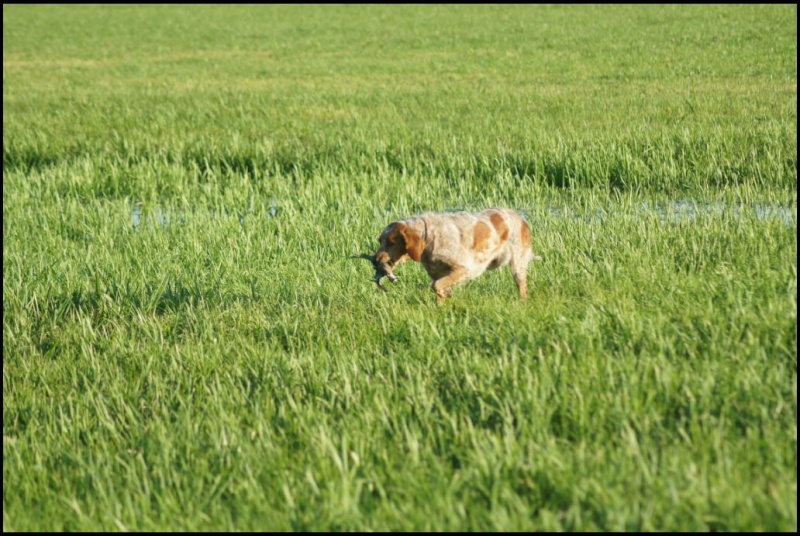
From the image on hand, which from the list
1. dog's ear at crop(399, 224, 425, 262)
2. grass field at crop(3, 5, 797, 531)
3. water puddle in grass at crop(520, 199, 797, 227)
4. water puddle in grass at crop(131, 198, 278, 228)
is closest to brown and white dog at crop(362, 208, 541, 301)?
dog's ear at crop(399, 224, 425, 262)

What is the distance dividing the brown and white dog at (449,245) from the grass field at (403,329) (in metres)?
0.28

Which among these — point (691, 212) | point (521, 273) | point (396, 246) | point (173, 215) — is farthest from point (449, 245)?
point (173, 215)

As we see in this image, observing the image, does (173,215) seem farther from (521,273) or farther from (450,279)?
(450,279)

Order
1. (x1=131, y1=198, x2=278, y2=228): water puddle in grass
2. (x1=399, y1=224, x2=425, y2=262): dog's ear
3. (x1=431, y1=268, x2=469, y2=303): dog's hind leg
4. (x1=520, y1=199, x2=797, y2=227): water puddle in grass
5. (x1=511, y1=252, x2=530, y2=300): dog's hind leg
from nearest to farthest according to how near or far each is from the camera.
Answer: (x1=399, y1=224, x2=425, y2=262): dog's ear → (x1=431, y1=268, x2=469, y2=303): dog's hind leg → (x1=511, y1=252, x2=530, y2=300): dog's hind leg → (x1=520, y1=199, x2=797, y2=227): water puddle in grass → (x1=131, y1=198, x2=278, y2=228): water puddle in grass

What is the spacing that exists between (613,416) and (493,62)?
19.9 metres

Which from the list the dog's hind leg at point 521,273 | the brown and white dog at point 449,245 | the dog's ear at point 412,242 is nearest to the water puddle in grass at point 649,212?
the dog's hind leg at point 521,273

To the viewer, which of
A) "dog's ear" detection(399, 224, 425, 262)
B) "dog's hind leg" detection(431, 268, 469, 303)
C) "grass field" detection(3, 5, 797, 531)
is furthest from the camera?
"dog's hind leg" detection(431, 268, 469, 303)

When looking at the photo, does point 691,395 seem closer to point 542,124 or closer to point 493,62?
point 542,124

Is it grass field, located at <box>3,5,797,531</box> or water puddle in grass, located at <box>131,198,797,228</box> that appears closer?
grass field, located at <box>3,5,797,531</box>

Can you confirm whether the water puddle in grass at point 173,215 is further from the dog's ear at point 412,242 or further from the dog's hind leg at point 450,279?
the dog's ear at point 412,242

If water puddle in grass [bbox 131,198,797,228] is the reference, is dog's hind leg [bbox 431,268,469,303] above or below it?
above

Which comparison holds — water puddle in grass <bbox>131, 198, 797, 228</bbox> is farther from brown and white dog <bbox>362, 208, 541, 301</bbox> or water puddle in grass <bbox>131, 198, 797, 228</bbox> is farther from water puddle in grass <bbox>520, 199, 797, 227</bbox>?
brown and white dog <bbox>362, 208, 541, 301</bbox>

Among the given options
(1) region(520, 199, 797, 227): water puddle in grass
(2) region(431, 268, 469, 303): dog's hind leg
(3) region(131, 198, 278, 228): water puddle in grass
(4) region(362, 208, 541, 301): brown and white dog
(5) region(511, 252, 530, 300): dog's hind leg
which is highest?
(4) region(362, 208, 541, 301): brown and white dog

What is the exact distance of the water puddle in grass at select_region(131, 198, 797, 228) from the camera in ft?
23.5
